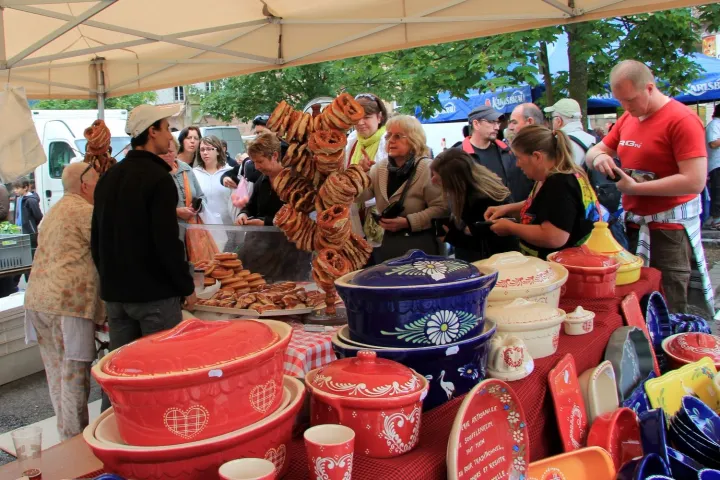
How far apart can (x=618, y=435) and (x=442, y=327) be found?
801mm

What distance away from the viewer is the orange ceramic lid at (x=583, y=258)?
2.54 meters

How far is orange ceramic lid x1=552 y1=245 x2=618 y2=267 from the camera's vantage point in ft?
8.33

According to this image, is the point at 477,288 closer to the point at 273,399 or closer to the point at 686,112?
the point at 273,399

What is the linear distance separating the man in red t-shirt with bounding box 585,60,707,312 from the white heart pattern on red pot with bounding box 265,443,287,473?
237 centimetres

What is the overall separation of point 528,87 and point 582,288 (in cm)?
801

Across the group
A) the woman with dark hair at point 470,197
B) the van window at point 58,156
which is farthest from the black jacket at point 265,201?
the van window at point 58,156

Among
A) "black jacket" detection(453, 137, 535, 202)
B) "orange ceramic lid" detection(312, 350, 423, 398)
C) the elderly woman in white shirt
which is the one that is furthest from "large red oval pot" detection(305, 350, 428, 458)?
the elderly woman in white shirt

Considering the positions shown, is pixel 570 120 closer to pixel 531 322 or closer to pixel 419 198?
pixel 419 198

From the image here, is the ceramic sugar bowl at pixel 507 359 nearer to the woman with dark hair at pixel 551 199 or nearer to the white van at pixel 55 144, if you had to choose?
A: the woman with dark hair at pixel 551 199

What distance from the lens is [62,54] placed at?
4.54 metres

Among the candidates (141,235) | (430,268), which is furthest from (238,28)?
(430,268)

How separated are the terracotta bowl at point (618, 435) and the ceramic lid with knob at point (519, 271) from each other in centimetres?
46

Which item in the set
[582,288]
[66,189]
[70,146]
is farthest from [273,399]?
[70,146]

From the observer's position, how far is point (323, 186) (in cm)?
238
